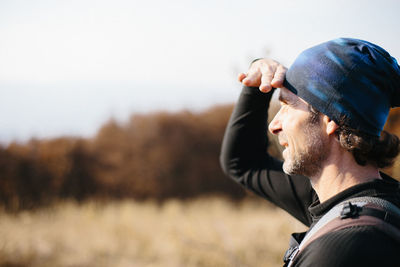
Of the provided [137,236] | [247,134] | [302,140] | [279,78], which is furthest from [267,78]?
[137,236]

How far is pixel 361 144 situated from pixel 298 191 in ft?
1.79

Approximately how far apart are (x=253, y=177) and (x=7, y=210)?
769 cm

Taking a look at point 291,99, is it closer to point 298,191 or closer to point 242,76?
point 242,76

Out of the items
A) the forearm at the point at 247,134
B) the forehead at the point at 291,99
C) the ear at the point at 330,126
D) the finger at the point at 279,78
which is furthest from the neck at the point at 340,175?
the forearm at the point at 247,134

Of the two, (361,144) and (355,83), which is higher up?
(355,83)

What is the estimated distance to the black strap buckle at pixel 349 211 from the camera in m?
1.32

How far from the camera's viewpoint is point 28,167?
9.35 meters

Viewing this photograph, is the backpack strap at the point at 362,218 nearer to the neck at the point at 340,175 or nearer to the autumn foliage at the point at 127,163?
the neck at the point at 340,175

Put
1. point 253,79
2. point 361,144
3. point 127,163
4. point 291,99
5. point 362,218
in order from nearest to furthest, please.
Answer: point 362,218 → point 361,144 → point 291,99 → point 253,79 → point 127,163

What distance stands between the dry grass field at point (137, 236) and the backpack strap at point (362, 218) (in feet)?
13.2

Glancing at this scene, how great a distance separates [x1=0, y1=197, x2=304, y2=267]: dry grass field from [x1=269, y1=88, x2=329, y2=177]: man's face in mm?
3728

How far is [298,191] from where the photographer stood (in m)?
2.09

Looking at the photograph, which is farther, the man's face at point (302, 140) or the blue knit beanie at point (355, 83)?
the man's face at point (302, 140)

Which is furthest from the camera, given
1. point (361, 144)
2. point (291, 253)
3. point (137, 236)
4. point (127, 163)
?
point (127, 163)
